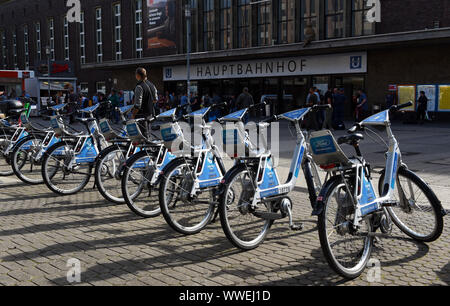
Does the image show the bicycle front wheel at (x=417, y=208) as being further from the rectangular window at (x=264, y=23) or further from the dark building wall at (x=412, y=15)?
the rectangular window at (x=264, y=23)

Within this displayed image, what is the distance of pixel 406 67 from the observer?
24672 millimetres

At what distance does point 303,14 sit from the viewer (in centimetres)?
3039

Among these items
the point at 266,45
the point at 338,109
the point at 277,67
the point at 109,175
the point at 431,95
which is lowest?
the point at 109,175

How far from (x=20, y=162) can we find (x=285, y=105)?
79.6 ft

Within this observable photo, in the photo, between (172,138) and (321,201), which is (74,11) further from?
(321,201)

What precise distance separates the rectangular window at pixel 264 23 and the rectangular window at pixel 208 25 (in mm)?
4759

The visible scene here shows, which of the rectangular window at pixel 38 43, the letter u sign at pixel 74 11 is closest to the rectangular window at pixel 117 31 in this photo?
the letter u sign at pixel 74 11

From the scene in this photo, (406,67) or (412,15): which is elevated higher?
(412,15)

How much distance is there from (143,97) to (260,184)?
14.3ft

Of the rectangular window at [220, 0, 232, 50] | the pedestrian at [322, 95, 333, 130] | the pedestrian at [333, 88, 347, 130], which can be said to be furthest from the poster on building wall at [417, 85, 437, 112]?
the rectangular window at [220, 0, 232, 50]

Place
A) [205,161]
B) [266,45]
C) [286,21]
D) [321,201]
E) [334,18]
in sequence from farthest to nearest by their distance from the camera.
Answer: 1. [266,45]
2. [286,21]
3. [334,18]
4. [205,161]
5. [321,201]

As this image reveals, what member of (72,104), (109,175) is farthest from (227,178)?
(72,104)

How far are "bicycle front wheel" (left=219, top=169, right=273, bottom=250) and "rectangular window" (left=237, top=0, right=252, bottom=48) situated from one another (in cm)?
3002
